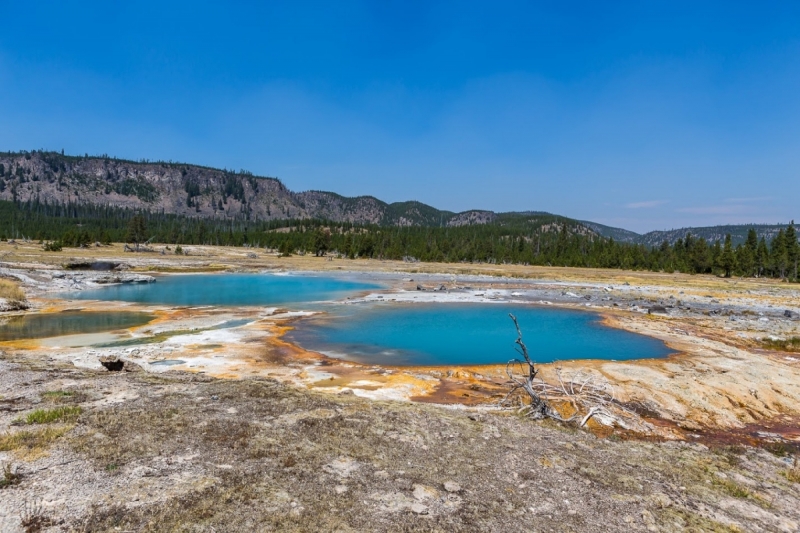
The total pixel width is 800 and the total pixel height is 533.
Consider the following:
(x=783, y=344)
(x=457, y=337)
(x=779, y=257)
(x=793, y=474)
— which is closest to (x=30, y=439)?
(x=793, y=474)

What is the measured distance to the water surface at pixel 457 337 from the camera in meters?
21.5

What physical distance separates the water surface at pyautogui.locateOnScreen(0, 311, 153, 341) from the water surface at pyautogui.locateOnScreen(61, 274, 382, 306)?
24.7ft

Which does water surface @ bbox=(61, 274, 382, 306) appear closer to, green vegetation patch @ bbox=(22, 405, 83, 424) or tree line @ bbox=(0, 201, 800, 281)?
Result: green vegetation patch @ bbox=(22, 405, 83, 424)

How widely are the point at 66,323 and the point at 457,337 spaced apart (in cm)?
2339

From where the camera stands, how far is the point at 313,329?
26547 millimetres

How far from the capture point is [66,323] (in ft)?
85.5

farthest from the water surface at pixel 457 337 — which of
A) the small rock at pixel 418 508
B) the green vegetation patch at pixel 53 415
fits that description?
the small rock at pixel 418 508

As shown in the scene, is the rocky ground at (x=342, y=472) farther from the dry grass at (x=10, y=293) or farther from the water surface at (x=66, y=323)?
the dry grass at (x=10, y=293)

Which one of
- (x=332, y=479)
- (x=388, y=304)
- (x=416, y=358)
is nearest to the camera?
(x=332, y=479)

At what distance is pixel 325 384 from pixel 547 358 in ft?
39.0

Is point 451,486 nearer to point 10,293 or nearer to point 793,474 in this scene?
point 793,474

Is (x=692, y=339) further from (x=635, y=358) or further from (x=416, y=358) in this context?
(x=416, y=358)

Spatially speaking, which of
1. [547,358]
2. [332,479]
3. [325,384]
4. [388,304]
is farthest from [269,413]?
[388,304]

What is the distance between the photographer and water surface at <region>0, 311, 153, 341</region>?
23.0 meters
